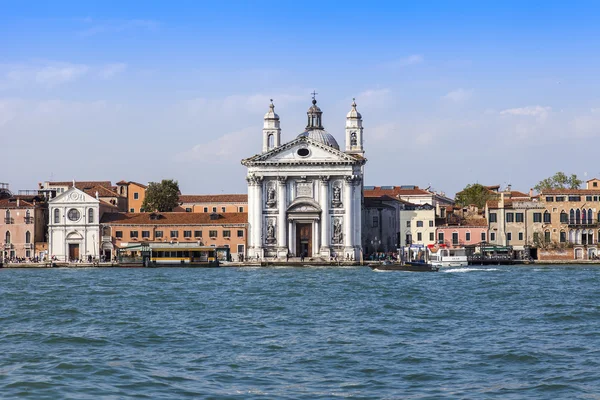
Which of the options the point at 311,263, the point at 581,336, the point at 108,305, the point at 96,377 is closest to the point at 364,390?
the point at 96,377

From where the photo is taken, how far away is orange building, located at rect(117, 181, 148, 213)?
9225cm

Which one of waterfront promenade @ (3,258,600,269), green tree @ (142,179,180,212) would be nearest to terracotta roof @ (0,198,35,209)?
waterfront promenade @ (3,258,600,269)

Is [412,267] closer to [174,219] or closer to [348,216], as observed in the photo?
[348,216]

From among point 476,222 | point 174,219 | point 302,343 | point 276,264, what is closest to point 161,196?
point 174,219

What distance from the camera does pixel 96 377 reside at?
62.3 ft

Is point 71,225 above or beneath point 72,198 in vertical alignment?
beneath

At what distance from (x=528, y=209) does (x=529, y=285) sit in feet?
103

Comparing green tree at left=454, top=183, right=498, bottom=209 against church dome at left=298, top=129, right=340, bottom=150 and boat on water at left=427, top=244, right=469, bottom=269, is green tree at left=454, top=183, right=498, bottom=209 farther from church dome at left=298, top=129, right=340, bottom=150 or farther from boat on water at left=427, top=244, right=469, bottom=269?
boat on water at left=427, top=244, right=469, bottom=269

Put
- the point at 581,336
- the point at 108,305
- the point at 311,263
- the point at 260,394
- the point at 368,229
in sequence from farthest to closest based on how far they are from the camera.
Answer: the point at 368,229 → the point at 311,263 → the point at 108,305 → the point at 581,336 → the point at 260,394

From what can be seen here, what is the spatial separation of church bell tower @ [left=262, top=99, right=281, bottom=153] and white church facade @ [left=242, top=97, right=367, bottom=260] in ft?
19.7

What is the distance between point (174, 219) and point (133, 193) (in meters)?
18.9

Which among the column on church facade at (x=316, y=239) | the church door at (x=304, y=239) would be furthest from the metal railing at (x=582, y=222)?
the church door at (x=304, y=239)

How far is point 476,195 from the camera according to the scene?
92.8m

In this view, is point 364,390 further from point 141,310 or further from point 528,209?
point 528,209
